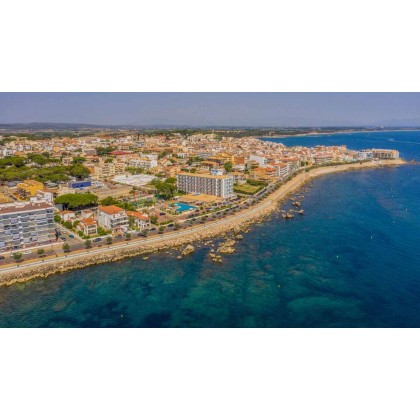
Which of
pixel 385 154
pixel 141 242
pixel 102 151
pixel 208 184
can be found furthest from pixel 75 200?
pixel 385 154

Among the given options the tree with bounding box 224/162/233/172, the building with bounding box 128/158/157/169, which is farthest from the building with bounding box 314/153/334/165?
the building with bounding box 128/158/157/169

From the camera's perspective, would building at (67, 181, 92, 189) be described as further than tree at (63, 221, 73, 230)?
Yes

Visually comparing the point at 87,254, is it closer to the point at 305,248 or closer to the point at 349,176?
the point at 305,248

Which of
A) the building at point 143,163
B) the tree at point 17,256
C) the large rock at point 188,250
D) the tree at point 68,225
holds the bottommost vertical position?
the large rock at point 188,250

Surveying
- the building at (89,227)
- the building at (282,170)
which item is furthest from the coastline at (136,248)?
the building at (282,170)

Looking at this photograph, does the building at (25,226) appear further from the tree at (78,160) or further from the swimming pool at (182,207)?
the tree at (78,160)

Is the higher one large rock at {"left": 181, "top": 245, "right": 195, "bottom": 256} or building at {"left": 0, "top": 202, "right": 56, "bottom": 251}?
building at {"left": 0, "top": 202, "right": 56, "bottom": 251}

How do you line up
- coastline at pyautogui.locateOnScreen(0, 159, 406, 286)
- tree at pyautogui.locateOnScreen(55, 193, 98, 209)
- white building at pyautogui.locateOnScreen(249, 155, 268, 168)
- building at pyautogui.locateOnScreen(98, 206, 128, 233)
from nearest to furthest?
coastline at pyautogui.locateOnScreen(0, 159, 406, 286) < building at pyautogui.locateOnScreen(98, 206, 128, 233) < tree at pyautogui.locateOnScreen(55, 193, 98, 209) < white building at pyautogui.locateOnScreen(249, 155, 268, 168)

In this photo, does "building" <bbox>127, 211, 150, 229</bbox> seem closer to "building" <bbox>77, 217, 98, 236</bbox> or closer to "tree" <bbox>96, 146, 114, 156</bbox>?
"building" <bbox>77, 217, 98, 236</bbox>
